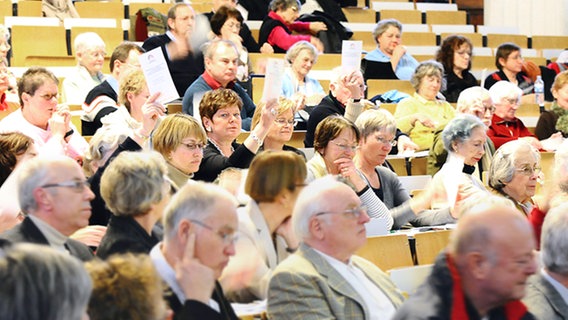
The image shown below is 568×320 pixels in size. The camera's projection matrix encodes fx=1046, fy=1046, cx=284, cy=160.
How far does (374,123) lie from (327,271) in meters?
2.15

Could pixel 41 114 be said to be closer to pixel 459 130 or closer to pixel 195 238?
pixel 459 130

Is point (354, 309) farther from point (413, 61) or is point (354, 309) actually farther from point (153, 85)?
point (413, 61)

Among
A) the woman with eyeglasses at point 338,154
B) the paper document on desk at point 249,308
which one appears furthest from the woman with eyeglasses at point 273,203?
the woman with eyeglasses at point 338,154

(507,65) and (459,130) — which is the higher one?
(507,65)

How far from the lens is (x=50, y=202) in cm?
323

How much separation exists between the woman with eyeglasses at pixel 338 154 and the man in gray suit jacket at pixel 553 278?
172 centimetres

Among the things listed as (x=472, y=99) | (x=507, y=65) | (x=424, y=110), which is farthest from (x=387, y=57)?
(x=472, y=99)

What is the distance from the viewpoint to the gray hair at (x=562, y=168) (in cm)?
454

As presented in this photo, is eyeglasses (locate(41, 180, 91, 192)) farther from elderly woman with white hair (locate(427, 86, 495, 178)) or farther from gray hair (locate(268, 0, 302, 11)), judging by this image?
gray hair (locate(268, 0, 302, 11))

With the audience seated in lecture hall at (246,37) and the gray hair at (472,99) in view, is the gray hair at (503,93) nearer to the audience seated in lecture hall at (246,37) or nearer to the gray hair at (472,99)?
the gray hair at (472,99)

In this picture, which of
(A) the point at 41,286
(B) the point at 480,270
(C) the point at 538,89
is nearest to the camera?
(A) the point at 41,286

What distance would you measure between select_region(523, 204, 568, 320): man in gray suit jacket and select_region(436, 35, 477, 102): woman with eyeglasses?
5052mm

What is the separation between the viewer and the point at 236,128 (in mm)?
5184

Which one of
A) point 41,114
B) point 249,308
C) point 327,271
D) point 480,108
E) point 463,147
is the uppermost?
point 41,114
